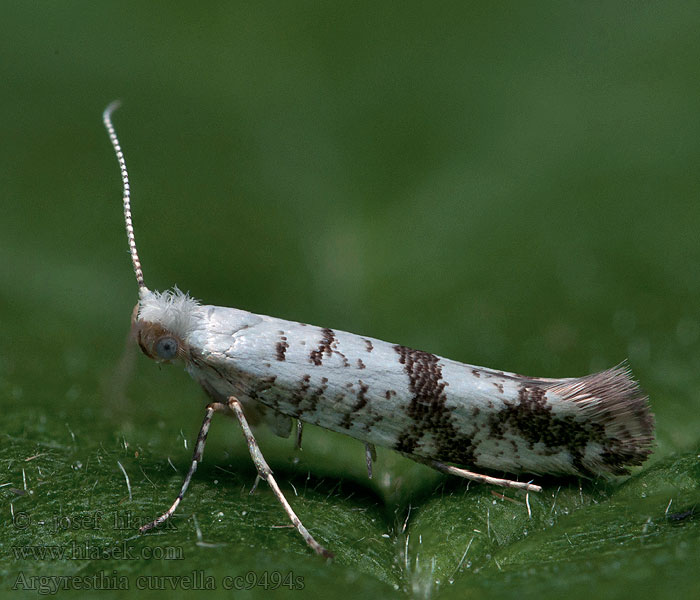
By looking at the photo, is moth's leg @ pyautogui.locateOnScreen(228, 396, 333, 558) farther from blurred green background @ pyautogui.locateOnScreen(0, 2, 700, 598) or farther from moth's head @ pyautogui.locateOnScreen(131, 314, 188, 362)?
moth's head @ pyautogui.locateOnScreen(131, 314, 188, 362)

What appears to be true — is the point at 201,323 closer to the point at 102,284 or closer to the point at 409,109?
the point at 102,284

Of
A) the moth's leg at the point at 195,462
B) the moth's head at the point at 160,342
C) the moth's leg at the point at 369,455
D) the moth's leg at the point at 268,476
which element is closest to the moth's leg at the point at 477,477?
the moth's leg at the point at 369,455

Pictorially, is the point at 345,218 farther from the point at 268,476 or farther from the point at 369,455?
the point at 268,476

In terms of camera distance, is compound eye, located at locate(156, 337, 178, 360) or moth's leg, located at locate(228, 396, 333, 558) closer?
moth's leg, located at locate(228, 396, 333, 558)

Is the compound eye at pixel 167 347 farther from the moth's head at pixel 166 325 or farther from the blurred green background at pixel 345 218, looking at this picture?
the blurred green background at pixel 345 218

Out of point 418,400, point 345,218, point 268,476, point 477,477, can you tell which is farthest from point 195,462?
point 345,218

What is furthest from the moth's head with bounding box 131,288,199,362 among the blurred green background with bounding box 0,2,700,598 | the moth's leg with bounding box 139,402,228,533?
the blurred green background with bounding box 0,2,700,598
